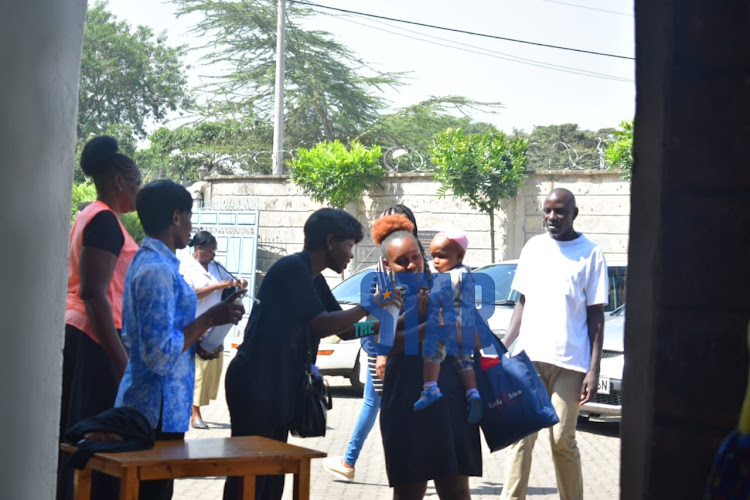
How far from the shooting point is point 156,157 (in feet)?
137

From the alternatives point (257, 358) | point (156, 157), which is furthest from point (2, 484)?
point (156, 157)

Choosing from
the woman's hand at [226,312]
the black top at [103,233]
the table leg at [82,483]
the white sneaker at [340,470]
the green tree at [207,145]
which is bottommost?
the white sneaker at [340,470]

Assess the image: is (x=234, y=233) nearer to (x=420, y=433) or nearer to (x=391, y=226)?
(x=391, y=226)

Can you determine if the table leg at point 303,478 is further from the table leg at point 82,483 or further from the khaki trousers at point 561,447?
the khaki trousers at point 561,447

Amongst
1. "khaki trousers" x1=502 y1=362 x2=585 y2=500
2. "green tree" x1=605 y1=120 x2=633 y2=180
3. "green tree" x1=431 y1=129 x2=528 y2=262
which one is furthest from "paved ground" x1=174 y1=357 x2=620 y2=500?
"green tree" x1=431 y1=129 x2=528 y2=262

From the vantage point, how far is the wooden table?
3398 mm

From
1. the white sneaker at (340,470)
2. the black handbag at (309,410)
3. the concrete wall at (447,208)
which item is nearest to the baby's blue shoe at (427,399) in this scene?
the black handbag at (309,410)

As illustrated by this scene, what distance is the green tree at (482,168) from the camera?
18.4 meters

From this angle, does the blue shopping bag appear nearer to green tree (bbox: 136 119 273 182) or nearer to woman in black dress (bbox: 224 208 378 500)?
woman in black dress (bbox: 224 208 378 500)

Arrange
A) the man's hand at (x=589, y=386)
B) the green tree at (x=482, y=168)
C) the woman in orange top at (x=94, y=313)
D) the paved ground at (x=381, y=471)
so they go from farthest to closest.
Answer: the green tree at (x=482, y=168) → the paved ground at (x=381, y=471) → the man's hand at (x=589, y=386) → the woman in orange top at (x=94, y=313)

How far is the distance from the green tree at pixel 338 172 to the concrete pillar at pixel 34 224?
55.4ft

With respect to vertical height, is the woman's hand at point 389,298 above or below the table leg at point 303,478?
above

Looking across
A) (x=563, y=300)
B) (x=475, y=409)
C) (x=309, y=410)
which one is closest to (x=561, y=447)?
(x=563, y=300)

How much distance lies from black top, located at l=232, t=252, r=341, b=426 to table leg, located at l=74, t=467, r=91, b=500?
80 centimetres
